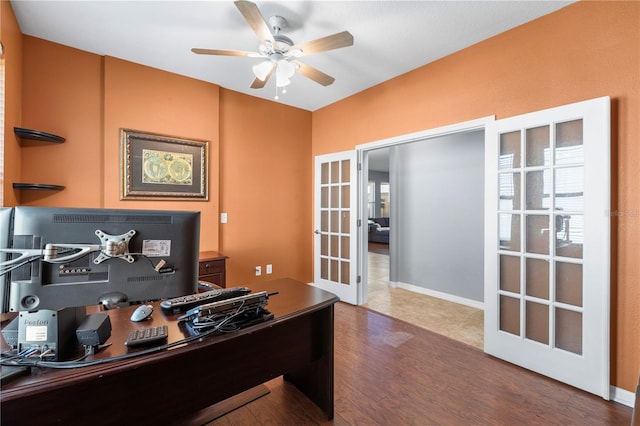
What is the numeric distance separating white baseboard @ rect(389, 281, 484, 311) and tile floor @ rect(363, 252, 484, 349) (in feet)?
0.23

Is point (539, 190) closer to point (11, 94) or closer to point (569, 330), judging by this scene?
point (569, 330)

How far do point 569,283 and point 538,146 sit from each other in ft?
3.42

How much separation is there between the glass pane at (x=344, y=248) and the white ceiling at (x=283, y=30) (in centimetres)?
207

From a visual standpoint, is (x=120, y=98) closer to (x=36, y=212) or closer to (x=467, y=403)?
(x=36, y=212)

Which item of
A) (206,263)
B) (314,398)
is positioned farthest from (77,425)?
(206,263)

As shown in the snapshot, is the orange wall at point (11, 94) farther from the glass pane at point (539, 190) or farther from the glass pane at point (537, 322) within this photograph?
the glass pane at point (537, 322)

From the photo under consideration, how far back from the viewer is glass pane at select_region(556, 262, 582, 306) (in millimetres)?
1988

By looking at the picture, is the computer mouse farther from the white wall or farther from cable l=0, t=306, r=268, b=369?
the white wall

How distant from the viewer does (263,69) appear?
2256mm

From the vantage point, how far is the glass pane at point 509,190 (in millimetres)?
2277

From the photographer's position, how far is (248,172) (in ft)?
12.4

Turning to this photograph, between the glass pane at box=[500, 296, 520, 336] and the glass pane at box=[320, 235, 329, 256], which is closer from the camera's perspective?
the glass pane at box=[500, 296, 520, 336]

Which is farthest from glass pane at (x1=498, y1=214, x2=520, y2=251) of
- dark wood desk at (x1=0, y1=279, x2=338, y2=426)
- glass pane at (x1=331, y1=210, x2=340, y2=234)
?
glass pane at (x1=331, y1=210, x2=340, y2=234)

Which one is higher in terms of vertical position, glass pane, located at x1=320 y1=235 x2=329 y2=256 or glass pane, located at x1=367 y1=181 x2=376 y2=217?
glass pane, located at x1=367 y1=181 x2=376 y2=217
